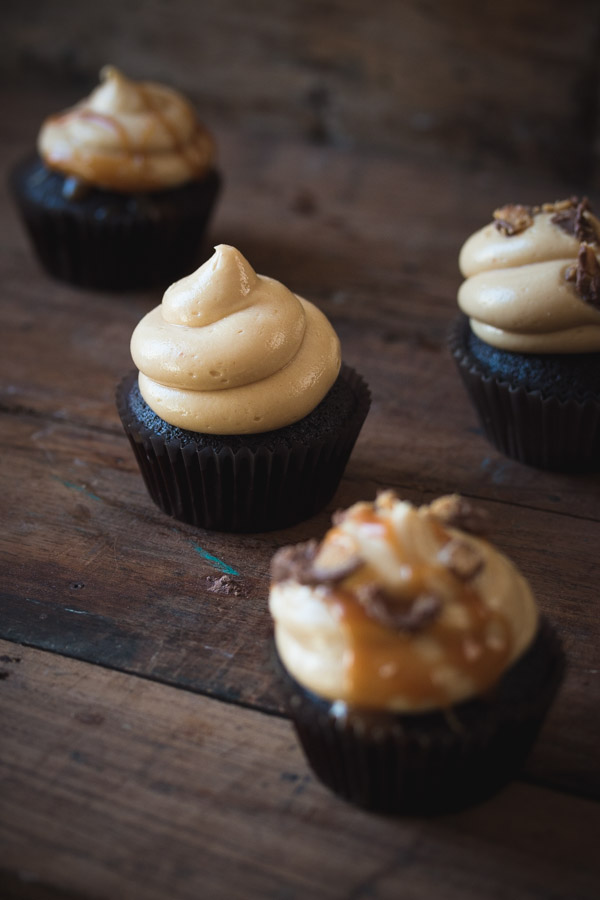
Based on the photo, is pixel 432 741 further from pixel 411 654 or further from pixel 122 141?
pixel 122 141

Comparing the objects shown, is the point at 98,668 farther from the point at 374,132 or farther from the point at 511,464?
the point at 374,132

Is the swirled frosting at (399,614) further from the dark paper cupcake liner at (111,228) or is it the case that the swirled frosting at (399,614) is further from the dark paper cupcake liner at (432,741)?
the dark paper cupcake liner at (111,228)

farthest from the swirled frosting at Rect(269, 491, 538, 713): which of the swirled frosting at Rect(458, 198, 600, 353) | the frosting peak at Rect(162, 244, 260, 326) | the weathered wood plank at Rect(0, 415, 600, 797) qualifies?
the swirled frosting at Rect(458, 198, 600, 353)

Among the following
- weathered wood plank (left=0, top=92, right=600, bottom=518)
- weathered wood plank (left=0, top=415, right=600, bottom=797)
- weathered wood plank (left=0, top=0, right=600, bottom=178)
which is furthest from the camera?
weathered wood plank (left=0, top=0, right=600, bottom=178)

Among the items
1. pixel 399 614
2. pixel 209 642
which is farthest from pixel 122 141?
pixel 399 614

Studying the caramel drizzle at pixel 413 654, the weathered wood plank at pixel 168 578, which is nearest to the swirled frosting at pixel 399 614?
the caramel drizzle at pixel 413 654

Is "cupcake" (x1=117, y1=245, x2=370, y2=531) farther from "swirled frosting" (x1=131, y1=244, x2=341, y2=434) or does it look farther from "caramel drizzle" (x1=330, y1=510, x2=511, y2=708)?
"caramel drizzle" (x1=330, y1=510, x2=511, y2=708)

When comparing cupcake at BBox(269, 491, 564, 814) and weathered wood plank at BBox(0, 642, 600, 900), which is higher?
cupcake at BBox(269, 491, 564, 814)

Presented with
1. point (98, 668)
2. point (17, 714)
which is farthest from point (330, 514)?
point (17, 714)
